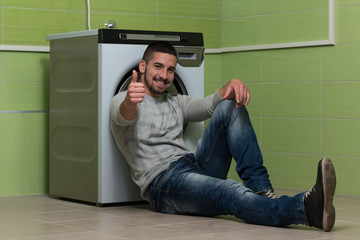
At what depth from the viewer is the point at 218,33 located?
4535 mm

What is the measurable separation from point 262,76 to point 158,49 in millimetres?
1248

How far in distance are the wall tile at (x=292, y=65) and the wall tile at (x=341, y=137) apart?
287 mm

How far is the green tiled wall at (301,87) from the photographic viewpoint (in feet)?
12.4

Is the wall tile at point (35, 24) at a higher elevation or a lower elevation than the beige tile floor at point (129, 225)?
higher

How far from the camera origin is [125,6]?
412 cm

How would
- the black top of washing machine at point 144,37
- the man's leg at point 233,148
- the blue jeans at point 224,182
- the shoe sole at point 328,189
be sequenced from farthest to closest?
the black top of washing machine at point 144,37
the man's leg at point 233,148
the blue jeans at point 224,182
the shoe sole at point 328,189

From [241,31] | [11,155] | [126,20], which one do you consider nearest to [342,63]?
[241,31]

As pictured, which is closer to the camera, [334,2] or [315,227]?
[315,227]

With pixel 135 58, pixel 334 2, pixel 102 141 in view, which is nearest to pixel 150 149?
pixel 102 141

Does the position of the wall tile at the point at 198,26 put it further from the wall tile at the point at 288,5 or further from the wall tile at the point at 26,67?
the wall tile at the point at 26,67

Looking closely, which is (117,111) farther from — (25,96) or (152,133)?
(25,96)

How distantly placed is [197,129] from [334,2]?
1.11 m

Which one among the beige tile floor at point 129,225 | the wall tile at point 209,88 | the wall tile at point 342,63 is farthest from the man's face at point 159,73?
the wall tile at point 209,88

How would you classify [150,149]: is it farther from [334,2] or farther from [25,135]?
[334,2]
